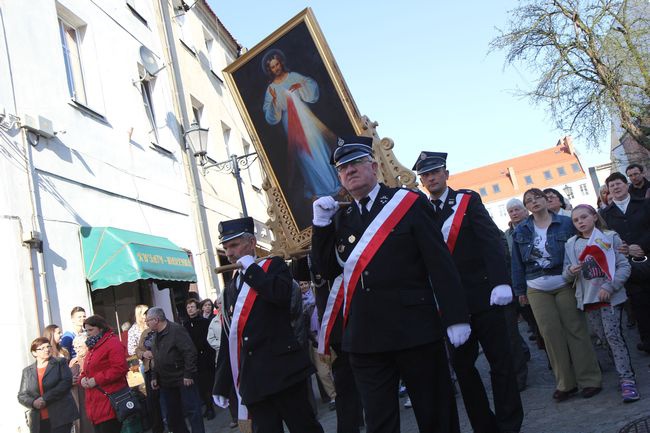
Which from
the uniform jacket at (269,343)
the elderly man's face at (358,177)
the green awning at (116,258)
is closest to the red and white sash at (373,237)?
the elderly man's face at (358,177)

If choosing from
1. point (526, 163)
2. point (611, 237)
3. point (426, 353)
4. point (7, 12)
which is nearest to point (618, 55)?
point (611, 237)

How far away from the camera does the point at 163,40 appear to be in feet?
50.6

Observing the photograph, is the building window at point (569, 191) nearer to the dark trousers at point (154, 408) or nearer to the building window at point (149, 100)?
the building window at point (149, 100)

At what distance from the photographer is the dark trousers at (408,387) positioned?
133 inches

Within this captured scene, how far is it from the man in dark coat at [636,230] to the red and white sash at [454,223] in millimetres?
2866

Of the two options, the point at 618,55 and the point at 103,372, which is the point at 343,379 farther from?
the point at 618,55

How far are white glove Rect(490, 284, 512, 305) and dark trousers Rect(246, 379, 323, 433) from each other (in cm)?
140

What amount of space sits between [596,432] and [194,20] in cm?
1676

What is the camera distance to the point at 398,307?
342cm

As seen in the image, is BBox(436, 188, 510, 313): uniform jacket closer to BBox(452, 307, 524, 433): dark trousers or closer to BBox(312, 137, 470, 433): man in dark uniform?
A: BBox(452, 307, 524, 433): dark trousers

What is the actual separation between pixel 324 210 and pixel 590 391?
3431mm

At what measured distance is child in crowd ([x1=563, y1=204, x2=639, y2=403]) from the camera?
557cm

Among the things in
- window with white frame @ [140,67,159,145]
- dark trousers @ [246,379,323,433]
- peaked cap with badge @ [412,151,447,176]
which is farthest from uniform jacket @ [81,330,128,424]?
window with white frame @ [140,67,159,145]

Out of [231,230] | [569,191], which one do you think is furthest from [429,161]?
[569,191]
